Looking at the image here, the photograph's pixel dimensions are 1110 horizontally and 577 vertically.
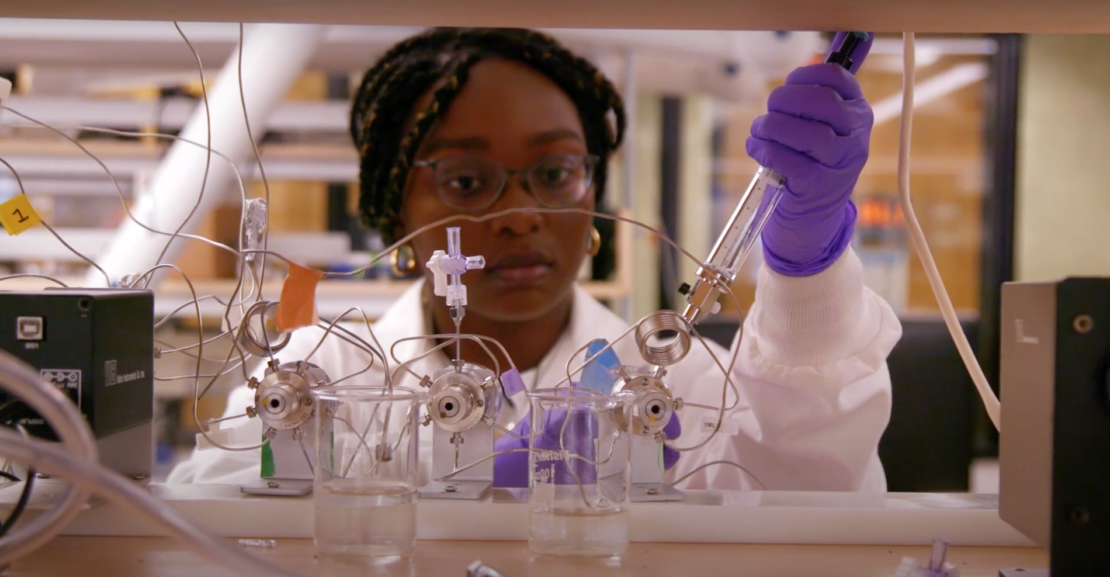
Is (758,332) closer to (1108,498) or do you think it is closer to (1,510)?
(1108,498)

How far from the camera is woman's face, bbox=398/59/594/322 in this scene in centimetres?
121

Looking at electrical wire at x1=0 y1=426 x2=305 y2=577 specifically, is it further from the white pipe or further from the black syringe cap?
the white pipe

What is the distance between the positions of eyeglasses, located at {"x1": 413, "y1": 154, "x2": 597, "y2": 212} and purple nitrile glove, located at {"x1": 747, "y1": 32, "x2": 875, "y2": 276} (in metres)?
0.37

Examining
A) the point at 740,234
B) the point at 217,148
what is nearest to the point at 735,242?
the point at 740,234

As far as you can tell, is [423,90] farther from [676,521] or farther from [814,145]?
[676,521]

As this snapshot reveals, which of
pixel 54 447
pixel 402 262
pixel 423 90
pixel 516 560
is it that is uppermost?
pixel 423 90

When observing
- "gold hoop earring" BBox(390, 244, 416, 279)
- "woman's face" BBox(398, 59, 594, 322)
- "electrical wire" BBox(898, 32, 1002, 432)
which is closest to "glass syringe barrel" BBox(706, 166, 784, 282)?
"electrical wire" BBox(898, 32, 1002, 432)

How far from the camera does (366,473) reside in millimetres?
625

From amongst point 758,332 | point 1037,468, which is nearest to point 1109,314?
point 1037,468

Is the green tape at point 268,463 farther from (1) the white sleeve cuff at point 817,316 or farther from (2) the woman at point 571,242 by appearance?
(1) the white sleeve cuff at point 817,316

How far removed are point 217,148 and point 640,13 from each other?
3.05ft

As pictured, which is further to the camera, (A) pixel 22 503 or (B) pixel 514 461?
(B) pixel 514 461

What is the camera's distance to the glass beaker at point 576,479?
0.63 meters

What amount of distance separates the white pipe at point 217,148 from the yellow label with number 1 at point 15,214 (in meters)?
0.50
